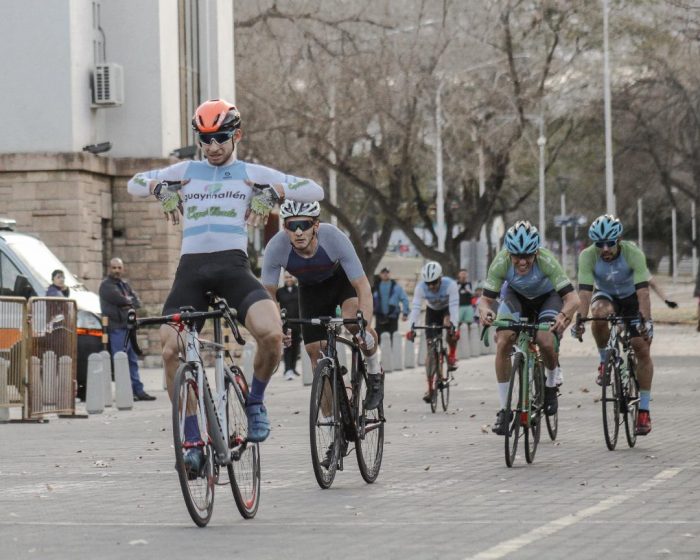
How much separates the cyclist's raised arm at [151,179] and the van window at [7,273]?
586 inches

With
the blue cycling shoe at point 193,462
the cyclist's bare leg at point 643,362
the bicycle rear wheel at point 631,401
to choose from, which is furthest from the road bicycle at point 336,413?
the cyclist's bare leg at point 643,362

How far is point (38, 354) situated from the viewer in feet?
65.3

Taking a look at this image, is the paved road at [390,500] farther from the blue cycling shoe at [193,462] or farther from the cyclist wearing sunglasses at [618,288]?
the cyclist wearing sunglasses at [618,288]

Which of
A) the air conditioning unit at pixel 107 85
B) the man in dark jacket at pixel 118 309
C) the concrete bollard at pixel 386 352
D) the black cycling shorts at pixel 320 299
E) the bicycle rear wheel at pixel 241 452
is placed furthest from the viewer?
the air conditioning unit at pixel 107 85

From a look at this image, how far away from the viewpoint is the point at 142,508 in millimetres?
10578

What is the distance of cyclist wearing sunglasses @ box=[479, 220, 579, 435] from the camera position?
45.0ft

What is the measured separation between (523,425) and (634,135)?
56059mm

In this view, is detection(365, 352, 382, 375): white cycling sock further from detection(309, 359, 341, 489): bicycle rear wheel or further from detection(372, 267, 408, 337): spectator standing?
detection(372, 267, 408, 337): spectator standing

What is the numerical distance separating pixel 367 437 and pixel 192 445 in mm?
2936

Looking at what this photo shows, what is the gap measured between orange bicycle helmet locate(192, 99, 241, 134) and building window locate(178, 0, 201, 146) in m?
28.4

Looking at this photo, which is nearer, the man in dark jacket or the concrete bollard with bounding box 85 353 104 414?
the concrete bollard with bounding box 85 353 104 414

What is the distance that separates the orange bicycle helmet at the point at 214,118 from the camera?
992 cm

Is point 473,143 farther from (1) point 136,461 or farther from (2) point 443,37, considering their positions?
(1) point 136,461

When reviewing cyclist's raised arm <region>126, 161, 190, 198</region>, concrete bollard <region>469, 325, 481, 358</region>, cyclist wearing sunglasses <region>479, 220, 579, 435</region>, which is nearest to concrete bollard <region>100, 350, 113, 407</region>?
cyclist wearing sunglasses <region>479, 220, 579, 435</region>
